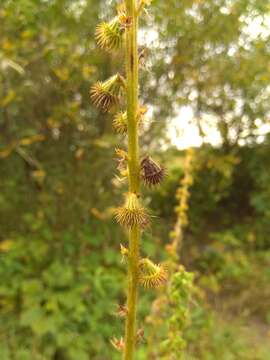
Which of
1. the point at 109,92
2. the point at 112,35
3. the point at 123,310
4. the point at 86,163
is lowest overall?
the point at 123,310

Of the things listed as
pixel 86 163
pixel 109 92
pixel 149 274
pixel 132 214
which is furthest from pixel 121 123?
pixel 86 163

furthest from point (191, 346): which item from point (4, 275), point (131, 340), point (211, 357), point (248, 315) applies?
point (131, 340)

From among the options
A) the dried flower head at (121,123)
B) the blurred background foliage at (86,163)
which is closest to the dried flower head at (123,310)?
the dried flower head at (121,123)

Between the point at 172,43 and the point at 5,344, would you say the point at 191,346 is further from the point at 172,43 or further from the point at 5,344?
the point at 172,43

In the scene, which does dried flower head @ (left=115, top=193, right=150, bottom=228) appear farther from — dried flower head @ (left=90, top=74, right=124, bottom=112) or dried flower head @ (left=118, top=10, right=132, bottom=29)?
dried flower head @ (left=118, top=10, right=132, bottom=29)

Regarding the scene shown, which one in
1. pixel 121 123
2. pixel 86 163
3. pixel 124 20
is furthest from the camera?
pixel 86 163

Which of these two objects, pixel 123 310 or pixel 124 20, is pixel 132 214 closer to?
pixel 123 310
